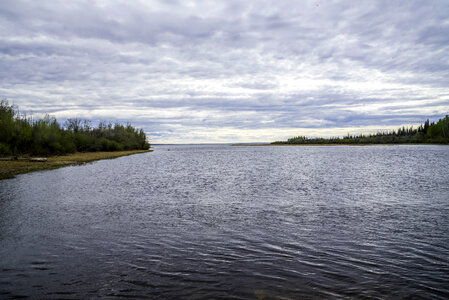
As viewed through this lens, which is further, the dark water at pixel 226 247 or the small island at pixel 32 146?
the small island at pixel 32 146

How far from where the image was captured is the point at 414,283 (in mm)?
7133

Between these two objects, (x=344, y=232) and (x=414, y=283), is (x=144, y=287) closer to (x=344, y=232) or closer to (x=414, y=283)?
(x=414, y=283)

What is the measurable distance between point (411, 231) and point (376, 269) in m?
4.51

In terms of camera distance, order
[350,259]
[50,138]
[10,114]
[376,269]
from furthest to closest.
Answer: [50,138]
[10,114]
[350,259]
[376,269]

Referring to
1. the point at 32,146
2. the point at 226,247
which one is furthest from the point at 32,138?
the point at 226,247

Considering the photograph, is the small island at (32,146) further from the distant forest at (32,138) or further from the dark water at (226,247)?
the dark water at (226,247)

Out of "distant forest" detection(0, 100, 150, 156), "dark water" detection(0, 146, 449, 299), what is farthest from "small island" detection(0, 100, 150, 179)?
"dark water" detection(0, 146, 449, 299)

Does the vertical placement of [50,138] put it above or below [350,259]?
above

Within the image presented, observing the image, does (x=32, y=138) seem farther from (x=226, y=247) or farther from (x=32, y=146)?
(x=226, y=247)

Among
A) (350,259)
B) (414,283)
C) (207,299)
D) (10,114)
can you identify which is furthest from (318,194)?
(10,114)

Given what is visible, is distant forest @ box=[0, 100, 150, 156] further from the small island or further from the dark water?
the dark water

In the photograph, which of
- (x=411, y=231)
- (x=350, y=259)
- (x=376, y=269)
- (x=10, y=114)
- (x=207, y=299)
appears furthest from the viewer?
(x=10, y=114)

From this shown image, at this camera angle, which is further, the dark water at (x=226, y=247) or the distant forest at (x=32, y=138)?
the distant forest at (x=32, y=138)

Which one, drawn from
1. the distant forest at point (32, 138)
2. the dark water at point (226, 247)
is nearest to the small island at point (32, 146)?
the distant forest at point (32, 138)
